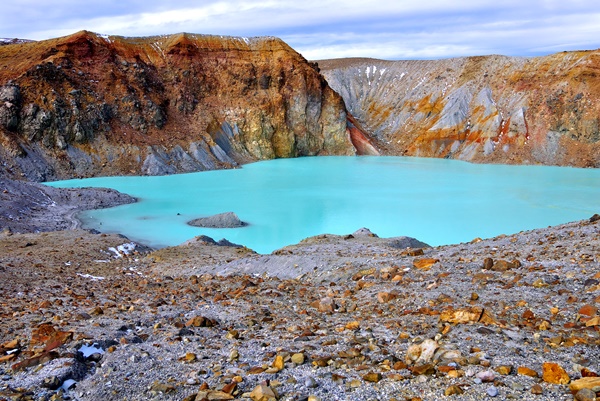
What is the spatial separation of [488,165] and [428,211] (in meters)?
25.9

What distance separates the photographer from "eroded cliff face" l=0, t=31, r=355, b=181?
40906 millimetres

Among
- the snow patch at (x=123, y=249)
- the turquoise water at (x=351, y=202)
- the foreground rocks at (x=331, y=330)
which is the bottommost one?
the turquoise water at (x=351, y=202)

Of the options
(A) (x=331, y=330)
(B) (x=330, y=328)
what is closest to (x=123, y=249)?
(B) (x=330, y=328)

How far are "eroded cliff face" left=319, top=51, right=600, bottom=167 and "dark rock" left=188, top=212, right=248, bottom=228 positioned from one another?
34.5 meters

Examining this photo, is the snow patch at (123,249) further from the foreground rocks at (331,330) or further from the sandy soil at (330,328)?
the foreground rocks at (331,330)

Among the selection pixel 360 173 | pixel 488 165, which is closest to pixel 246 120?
pixel 360 173

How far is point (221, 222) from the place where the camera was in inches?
910

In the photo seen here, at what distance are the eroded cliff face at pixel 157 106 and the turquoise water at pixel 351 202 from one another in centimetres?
393

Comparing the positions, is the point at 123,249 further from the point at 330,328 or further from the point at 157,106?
the point at 157,106

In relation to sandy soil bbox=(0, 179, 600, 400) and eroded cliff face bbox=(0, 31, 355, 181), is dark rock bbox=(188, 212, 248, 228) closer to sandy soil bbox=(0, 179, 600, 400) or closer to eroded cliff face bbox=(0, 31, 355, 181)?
sandy soil bbox=(0, 179, 600, 400)

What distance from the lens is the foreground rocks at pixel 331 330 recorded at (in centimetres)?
429

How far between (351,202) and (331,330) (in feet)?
74.4

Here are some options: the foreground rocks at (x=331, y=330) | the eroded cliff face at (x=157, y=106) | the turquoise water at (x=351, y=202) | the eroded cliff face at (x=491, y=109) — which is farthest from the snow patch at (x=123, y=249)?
the eroded cliff face at (x=491, y=109)

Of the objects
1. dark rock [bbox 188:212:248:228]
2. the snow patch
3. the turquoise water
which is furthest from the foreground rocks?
dark rock [bbox 188:212:248:228]
